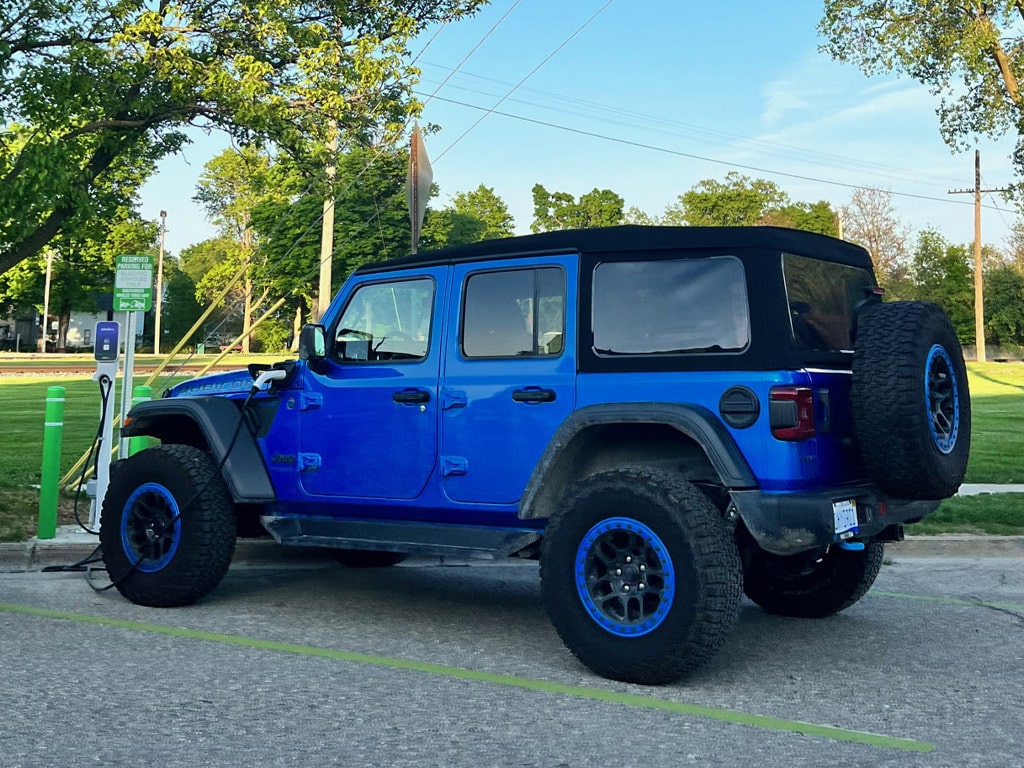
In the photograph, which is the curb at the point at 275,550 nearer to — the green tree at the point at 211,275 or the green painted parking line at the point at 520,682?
the green painted parking line at the point at 520,682

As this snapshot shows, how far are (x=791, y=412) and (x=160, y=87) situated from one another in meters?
7.72

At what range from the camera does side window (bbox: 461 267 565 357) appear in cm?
579

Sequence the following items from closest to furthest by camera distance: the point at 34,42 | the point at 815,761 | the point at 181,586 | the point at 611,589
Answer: the point at 815,761
the point at 611,589
the point at 181,586
the point at 34,42

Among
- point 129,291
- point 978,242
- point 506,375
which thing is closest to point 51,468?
point 129,291

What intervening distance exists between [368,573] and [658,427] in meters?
3.54

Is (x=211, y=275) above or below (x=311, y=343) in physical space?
above

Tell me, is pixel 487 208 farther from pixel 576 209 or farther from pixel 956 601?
pixel 956 601

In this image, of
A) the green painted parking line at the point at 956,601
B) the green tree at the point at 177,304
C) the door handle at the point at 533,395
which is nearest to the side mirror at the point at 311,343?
the door handle at the point at 533,395

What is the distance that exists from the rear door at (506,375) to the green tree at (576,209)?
300 ft

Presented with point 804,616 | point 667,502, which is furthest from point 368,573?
point 667,502

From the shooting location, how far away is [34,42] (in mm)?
10281

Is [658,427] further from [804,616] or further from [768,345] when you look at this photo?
[804,616]

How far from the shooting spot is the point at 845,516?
5.07 m

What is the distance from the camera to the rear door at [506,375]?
566 centimetres
